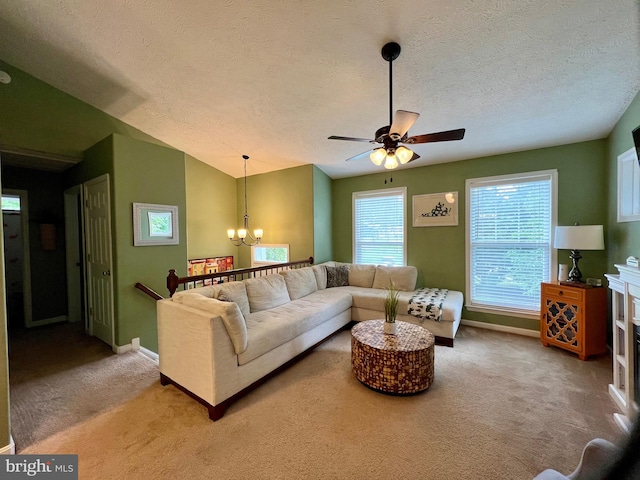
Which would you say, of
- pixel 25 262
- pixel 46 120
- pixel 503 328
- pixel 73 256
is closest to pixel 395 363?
pixel 503 328

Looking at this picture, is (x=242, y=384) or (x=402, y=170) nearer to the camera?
(x=242, y=384)

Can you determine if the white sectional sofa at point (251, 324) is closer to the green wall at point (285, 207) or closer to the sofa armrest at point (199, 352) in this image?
the sofa armrest at point (199, 352)

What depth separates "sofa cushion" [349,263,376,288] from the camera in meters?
4.30

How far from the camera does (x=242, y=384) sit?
7.05 feet

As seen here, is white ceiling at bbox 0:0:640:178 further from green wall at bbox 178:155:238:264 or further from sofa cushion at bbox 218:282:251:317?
sofa cushion at bbox 218:282:251:317

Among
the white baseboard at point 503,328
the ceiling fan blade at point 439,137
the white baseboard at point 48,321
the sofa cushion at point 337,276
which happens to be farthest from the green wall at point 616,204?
the white baseboard at point 48,321

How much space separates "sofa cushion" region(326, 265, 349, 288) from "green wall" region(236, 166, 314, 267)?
0.51 m

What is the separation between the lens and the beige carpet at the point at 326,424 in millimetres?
1555

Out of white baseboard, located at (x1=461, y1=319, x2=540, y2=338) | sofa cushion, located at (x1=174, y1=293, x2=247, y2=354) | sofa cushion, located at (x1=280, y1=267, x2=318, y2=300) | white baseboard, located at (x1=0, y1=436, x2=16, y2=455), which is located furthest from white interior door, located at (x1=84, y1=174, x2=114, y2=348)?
white baseboard, located at (x1=461, y1=319, x2=540, y2=338)

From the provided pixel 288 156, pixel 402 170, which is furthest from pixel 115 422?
pixel 402 170

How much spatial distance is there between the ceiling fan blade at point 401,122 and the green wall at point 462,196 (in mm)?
2462

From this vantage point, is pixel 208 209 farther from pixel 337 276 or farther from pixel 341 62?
pixel 341 62

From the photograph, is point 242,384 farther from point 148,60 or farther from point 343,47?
point 148,60

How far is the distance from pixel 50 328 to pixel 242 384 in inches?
150
